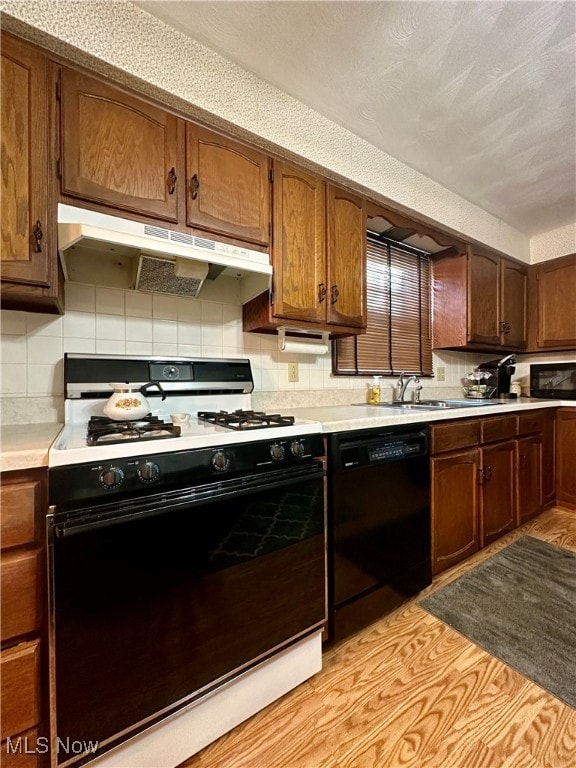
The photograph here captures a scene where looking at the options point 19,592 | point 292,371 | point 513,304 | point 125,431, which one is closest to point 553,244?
point 513,304

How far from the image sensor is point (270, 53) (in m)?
1.38

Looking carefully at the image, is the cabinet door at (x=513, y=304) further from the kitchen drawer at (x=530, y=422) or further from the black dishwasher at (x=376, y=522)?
the black dishwasher at (x=376, y=522)

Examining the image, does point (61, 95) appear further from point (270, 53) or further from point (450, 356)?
point (450, 356)

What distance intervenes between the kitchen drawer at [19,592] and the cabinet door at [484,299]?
286cm

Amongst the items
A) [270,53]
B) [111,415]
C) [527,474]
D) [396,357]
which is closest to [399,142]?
[270,53]

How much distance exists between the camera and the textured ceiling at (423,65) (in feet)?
Result: 4.05

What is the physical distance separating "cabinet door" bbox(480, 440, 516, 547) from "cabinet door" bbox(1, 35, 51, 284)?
7.87 ft

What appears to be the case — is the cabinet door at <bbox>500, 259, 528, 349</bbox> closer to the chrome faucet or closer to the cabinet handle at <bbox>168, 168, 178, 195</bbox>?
the chrome faucet

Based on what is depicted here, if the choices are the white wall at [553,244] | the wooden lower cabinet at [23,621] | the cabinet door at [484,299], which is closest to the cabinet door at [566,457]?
the cabinet door at [484,299]

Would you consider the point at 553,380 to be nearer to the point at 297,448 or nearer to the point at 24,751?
the point at 297,448

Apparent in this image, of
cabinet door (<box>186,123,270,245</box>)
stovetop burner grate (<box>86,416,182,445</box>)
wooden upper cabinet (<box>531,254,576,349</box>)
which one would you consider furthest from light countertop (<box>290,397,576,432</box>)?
wooden upper cabinet (<box>531,254,576,349</box>)

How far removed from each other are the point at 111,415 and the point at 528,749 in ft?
5.56

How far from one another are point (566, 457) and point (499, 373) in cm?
85

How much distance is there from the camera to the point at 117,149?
120 cm
